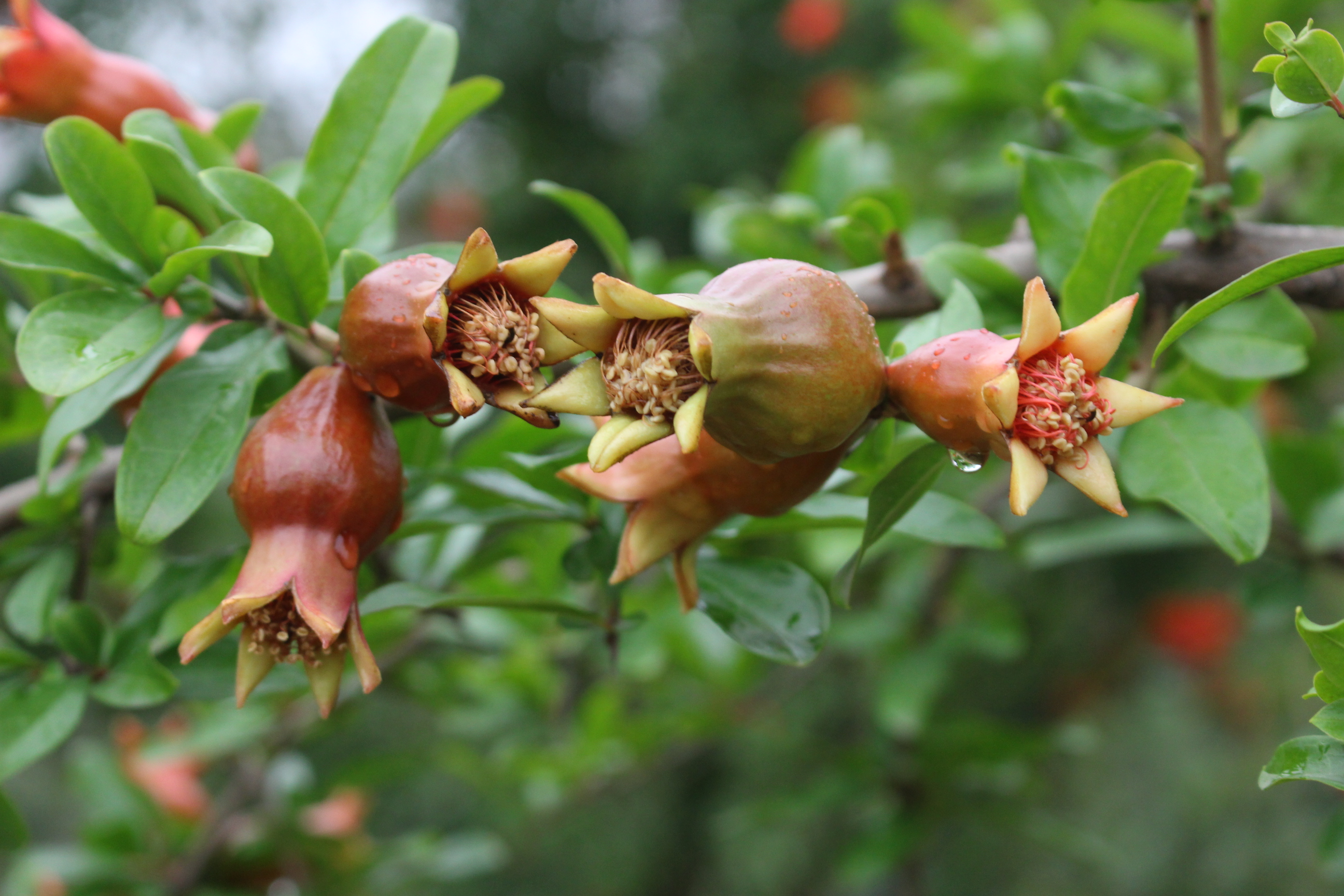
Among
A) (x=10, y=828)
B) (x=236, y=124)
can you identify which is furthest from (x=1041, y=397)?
(x=10, y=828)

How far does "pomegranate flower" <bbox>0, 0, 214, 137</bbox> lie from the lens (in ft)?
2.33

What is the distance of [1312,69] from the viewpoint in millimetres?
451

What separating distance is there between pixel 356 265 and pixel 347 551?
0.52 ft

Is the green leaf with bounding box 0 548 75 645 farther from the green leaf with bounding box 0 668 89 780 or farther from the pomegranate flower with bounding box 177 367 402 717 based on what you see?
the pomegranate flower with bounding box 177 367 402 717

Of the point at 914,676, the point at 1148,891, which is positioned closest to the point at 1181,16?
the point at 914,676

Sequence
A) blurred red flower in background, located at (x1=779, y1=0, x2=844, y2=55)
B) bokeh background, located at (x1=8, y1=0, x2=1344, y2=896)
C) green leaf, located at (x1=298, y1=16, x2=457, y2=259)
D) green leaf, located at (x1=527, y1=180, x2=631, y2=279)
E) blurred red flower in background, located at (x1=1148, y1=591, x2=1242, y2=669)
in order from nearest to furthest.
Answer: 1. green leaf, located at (x1=298, y1=16, x2=457, y2=259)
2. green leaf, located at (x1=527, y1=180, x2=631, y2=279)
3. bokeh background, located at (x1=8, y1=0, x2=1344, y2=896)
4. blurred red flower in background, located at (x1=1148, y1=591, x2=1242, y2=669)
5. blurred red flower in background, located at (x1=779, y1=0, x2=844, y2=55)

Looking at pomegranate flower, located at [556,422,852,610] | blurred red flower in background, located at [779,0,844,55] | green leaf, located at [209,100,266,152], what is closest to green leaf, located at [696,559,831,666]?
pomegranate flower, located at [556,422,852,610]

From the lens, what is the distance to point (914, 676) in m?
1.25

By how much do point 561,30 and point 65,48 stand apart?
3979mm

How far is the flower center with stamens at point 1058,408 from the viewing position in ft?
1.36

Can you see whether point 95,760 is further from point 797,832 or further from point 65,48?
point 797,832

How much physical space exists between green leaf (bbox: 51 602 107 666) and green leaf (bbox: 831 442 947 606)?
55 cm

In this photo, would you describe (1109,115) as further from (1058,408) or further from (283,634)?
(283,634)

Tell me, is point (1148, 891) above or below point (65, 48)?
below
